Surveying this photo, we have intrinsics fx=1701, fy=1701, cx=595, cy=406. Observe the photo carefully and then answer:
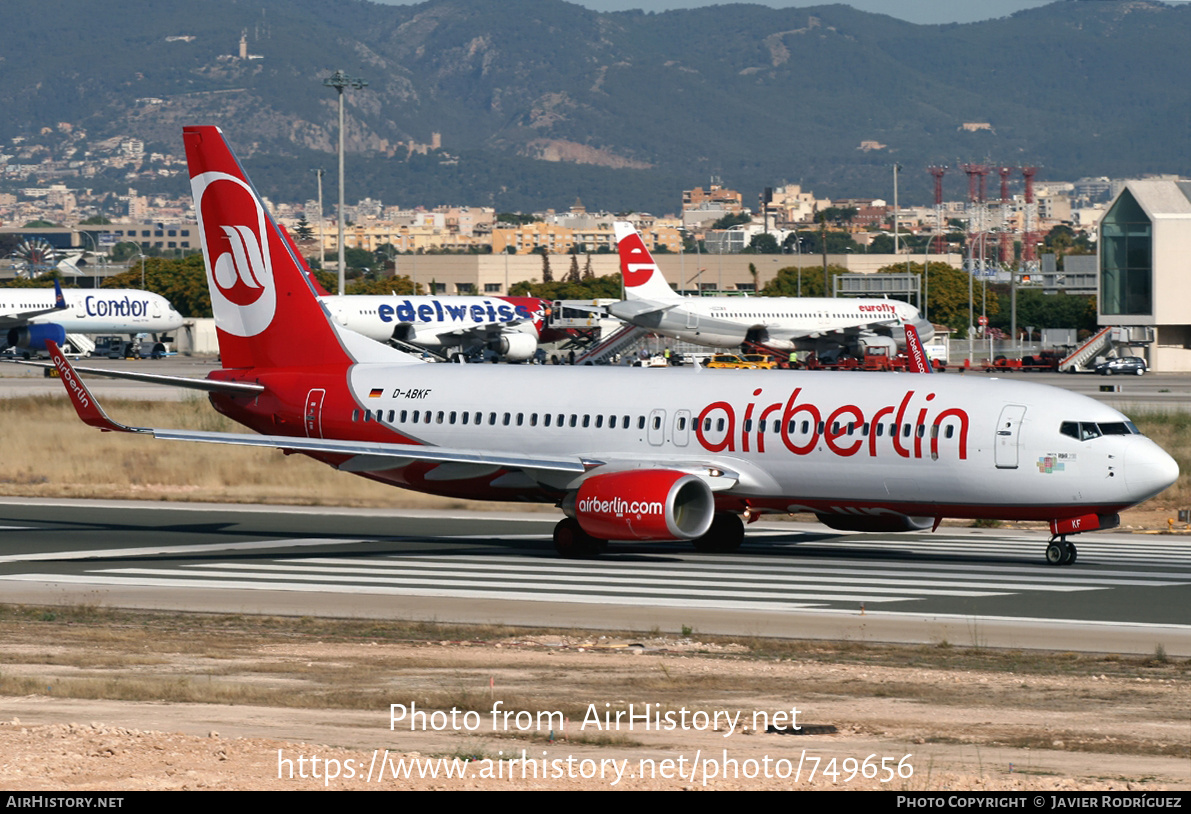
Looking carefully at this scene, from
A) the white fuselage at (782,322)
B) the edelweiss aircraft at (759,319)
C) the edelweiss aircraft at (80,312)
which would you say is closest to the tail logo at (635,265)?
the edelweiss aircraft at (759,319)

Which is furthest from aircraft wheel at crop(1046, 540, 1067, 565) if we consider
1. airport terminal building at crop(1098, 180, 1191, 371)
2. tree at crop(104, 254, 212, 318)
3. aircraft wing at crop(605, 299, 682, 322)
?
tree at crop(104, 254, 212, 318)

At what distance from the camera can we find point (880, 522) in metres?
32.4

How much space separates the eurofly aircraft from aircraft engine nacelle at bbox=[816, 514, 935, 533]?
51 millimetres

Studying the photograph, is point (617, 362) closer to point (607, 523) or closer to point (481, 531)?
point (481, 531)

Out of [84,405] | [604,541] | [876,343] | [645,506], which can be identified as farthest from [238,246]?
[876,343]

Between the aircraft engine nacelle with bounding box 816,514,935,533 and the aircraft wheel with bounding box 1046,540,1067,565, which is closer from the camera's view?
the aircraft wheel with bounding box 1046,540,1067,565

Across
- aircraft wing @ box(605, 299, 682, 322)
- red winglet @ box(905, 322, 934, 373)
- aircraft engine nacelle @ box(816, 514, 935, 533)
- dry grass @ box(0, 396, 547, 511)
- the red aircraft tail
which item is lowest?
dry grass @ box(0, 396, 547, 511)

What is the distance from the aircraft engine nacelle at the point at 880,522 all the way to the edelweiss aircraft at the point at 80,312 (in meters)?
93.1

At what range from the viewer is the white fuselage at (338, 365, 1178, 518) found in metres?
30.2

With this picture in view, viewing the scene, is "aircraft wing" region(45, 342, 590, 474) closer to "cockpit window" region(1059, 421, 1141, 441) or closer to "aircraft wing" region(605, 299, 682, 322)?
"cockpit window" region(1059, 421, 1141, 441)

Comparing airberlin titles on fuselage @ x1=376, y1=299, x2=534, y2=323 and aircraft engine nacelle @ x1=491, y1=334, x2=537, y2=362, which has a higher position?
airberlin titles on fuselage @ x1=376, y1=299, x2=534, y2=323

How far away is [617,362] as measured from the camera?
114 meters

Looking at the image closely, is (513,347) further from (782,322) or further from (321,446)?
(321,446)

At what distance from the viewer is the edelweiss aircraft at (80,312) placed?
120 metres
